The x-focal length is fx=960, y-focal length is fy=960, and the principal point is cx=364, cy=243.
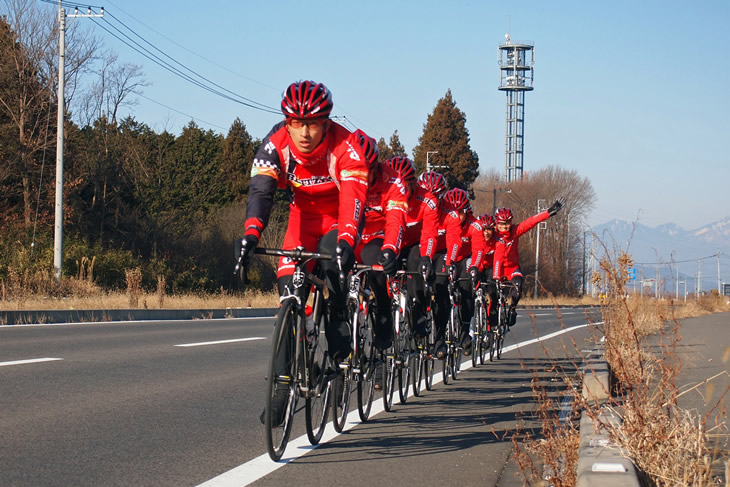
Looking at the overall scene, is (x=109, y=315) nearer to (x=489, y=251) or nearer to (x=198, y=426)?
(x=489, y=251)

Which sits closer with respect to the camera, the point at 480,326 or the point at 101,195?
the point at 480,326

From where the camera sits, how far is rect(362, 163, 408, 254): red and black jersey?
26.8 ft

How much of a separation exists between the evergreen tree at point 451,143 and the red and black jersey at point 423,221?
214 ft

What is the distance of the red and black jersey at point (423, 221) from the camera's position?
10205mm

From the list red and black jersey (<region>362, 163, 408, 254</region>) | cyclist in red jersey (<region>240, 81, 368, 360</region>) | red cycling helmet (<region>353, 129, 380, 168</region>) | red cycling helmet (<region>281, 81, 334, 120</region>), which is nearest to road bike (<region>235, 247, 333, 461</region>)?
cyclist in red jersey (<region>240, 81, 368, 360</region>)

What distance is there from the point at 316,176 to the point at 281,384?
1.66 metres

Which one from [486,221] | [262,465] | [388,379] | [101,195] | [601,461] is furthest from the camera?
[101,195]

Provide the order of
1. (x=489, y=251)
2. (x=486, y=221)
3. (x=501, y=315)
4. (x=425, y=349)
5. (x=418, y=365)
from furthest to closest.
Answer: (x=501, y=315) < (x=489, y=251) < (x=486, y=221) < (x=425, y=349) < (x=418, y=365)

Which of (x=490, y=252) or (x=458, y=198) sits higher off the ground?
(x=458, y=198)

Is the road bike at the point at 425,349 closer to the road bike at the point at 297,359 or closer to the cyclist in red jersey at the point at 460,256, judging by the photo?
the cyclist in red jersey at the point at 460,256

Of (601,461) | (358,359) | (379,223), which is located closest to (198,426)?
(358,359)

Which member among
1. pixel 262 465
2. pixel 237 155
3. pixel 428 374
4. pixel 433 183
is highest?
pixel 237 155

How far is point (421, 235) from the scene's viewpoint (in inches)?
410

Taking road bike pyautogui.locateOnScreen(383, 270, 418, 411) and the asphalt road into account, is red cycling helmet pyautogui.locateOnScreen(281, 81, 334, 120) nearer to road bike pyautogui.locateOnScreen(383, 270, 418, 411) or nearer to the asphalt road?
the asphalt road
